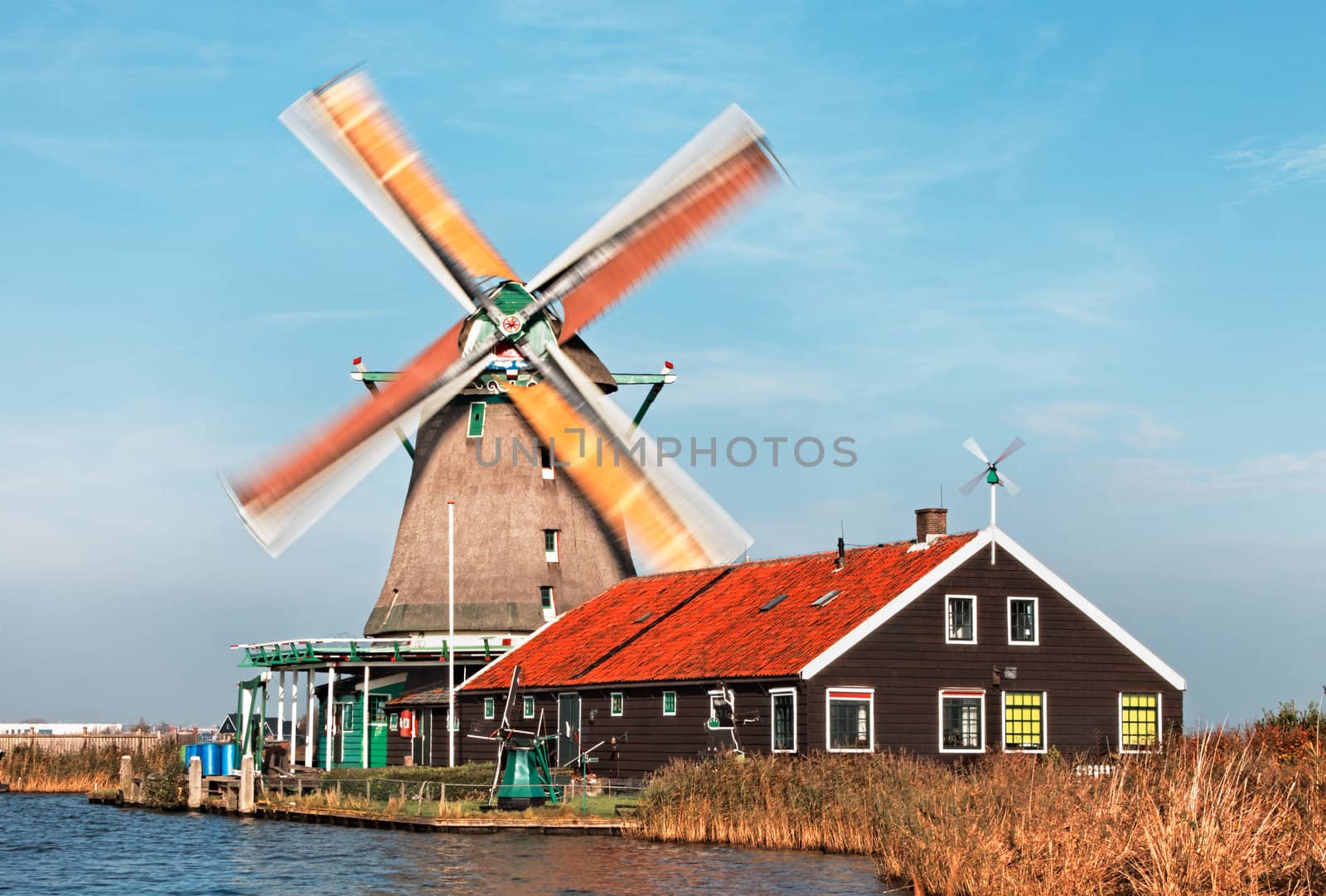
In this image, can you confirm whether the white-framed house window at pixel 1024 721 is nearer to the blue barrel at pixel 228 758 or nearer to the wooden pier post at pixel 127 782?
the blue barrel at pixel 228 758

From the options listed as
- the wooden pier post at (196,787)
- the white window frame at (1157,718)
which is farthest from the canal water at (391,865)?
the white window frame at (1157,718)

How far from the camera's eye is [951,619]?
32500mm

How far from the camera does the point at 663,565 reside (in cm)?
4022

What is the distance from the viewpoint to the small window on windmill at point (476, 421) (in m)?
43.2

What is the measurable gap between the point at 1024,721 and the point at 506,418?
15844 millimetres

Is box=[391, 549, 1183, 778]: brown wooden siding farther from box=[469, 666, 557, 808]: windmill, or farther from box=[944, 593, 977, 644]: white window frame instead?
box=[469, 666, 557, 808]: windmill

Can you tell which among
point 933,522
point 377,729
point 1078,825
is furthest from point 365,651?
point 1078,825

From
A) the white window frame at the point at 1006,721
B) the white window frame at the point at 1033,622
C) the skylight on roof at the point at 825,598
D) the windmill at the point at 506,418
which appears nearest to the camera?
the white window frame at the point at 1006,721

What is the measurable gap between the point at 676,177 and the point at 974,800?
19.9 meters

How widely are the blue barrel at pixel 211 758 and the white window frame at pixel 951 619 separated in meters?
18.6

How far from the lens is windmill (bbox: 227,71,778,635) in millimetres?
38562

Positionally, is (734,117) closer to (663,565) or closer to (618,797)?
(663,565)

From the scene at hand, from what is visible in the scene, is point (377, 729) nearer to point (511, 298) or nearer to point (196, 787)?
point (196, 787)

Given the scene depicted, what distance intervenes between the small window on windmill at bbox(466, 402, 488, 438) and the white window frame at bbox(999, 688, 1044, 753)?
15.8 meters
